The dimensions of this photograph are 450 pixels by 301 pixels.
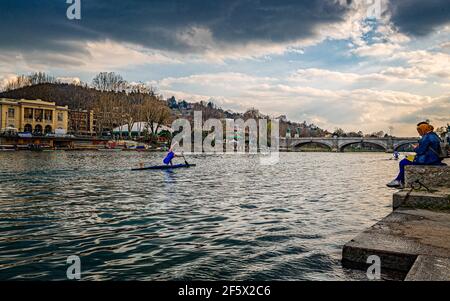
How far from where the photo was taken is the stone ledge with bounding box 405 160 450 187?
349 inches

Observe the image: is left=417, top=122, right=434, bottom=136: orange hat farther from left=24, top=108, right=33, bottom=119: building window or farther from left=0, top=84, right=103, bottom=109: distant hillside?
left=0, top=84, right=103, bottom=109: distant hillside

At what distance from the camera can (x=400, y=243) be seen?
5012 mm

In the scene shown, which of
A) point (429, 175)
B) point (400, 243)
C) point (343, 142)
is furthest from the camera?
point (343, 142)

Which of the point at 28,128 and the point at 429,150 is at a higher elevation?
the point at 28,128

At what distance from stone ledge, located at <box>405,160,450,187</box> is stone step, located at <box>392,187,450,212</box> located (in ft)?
1.34

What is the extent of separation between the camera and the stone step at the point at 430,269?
3.65 metres

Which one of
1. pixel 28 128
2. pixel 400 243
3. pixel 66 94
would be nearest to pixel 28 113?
pixel 28 128

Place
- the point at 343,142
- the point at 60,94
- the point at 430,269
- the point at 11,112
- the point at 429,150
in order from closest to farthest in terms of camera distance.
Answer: the point at 430,269 < the point at 429,150 < the point at 11,112 < the point at 343,142 < the point at 60,94

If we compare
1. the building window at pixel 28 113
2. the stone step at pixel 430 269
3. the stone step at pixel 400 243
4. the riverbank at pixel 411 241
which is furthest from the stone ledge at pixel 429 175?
the building window at pixel 28 113

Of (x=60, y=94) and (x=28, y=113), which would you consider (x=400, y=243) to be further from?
(x=60, y=94)

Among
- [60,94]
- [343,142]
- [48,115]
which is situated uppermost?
[60,94]

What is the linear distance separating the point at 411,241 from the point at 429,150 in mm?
5256

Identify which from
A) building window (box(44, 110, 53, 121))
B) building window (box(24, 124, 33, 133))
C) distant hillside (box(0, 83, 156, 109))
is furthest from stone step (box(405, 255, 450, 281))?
building window (box(44, 110, 53, 121))
